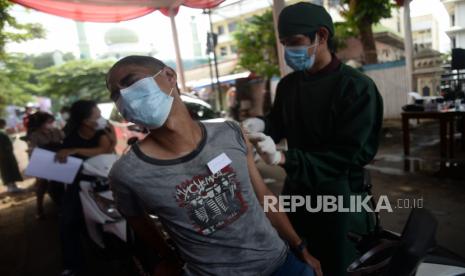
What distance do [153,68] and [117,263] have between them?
2816 millimetres

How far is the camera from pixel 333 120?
5.11 ft

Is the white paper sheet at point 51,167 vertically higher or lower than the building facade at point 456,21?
lower

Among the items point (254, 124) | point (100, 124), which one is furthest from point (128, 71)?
point (100, 124)

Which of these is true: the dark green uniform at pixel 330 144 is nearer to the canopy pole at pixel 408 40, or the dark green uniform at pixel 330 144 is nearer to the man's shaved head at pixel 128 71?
the man's shaved head at pixel 128 71

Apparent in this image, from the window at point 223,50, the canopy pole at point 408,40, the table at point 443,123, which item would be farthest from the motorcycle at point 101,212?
the window at point 223,50

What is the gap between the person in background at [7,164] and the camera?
732 cm

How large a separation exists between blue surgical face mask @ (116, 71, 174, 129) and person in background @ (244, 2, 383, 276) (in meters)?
0.40

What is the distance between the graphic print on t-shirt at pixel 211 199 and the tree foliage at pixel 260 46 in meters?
12.5

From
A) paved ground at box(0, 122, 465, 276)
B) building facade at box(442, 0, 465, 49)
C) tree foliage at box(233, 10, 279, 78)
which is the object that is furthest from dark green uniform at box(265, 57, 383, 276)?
tree foliage at box(233, 10, 279, 78)

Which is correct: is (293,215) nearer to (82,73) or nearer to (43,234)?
(43,234)

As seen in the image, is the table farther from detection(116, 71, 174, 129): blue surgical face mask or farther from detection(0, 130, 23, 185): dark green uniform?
detection(0, 130, 23, 185): dark green uniform

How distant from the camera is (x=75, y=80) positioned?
23.7 metres

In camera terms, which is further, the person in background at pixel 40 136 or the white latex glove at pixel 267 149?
the person in background at pixel 40 136

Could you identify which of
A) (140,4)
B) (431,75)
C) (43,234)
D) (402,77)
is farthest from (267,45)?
(43,234)
